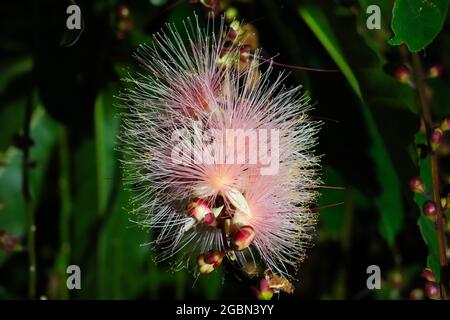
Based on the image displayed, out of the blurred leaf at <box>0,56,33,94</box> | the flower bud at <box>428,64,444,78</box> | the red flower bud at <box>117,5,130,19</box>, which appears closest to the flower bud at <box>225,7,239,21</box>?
the red flower bud at <box>117,5,130,19</box>

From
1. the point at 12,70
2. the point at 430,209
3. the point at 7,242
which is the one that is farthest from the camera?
the point at 12,70

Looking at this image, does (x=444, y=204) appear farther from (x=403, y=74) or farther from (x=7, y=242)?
(x=7, y=242)

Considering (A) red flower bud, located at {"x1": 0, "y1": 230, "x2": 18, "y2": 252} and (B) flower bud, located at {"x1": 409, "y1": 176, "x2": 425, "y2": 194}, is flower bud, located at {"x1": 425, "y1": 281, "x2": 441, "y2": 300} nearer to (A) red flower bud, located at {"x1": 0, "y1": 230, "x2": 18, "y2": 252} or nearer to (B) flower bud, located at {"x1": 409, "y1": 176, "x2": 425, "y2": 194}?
(B) flower bud, located at {"x1": 409, "y1": 176, "x2": 425, "y2": 194}

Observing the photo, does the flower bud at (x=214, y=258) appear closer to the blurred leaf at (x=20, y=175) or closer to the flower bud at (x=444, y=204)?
the flower bud at (x=444, y=204)

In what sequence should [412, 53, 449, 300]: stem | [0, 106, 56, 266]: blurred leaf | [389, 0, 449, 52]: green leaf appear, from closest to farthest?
[389, 0, 449, 52]: green leaf < [412, 53, 449, 300]: stem < [0, 106, 56, 266]: blurred leaf

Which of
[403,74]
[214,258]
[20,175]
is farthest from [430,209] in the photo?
[20,175]

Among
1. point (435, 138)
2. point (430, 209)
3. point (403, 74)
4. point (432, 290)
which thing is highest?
point (403, 74)
